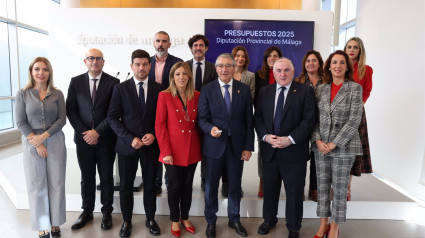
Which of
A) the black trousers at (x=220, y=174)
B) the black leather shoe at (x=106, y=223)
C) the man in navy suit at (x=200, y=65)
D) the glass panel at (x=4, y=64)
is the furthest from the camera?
the glass panel at (x=4, y=64)

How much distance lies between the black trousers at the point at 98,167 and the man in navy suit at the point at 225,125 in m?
1.03

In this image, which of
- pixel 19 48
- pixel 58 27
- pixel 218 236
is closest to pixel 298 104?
pixel 218 236

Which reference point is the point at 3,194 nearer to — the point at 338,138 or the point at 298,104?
the point at 298,104

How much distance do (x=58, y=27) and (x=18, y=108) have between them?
3.99 m

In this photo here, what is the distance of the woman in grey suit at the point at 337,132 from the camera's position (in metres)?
2.63

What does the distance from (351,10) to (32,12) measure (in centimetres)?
877

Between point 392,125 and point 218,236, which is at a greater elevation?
point 392,125

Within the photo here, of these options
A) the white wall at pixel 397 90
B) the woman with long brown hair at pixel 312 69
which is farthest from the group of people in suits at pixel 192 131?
the white wall at pixel 397 90

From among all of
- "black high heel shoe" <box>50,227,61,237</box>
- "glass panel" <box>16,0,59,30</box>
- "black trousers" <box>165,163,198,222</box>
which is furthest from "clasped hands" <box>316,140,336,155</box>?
"glass panel" <box>16,0,59,30</box>

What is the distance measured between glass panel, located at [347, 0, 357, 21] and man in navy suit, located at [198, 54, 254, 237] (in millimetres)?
5364

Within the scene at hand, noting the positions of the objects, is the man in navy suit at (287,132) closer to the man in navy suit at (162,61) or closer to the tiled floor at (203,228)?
the tiled floor at (203,228)

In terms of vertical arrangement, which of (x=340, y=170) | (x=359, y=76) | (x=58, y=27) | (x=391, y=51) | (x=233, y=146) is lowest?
(x=340, y=170)

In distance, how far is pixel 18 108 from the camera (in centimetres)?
267

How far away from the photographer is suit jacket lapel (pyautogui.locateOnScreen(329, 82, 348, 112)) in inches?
104
